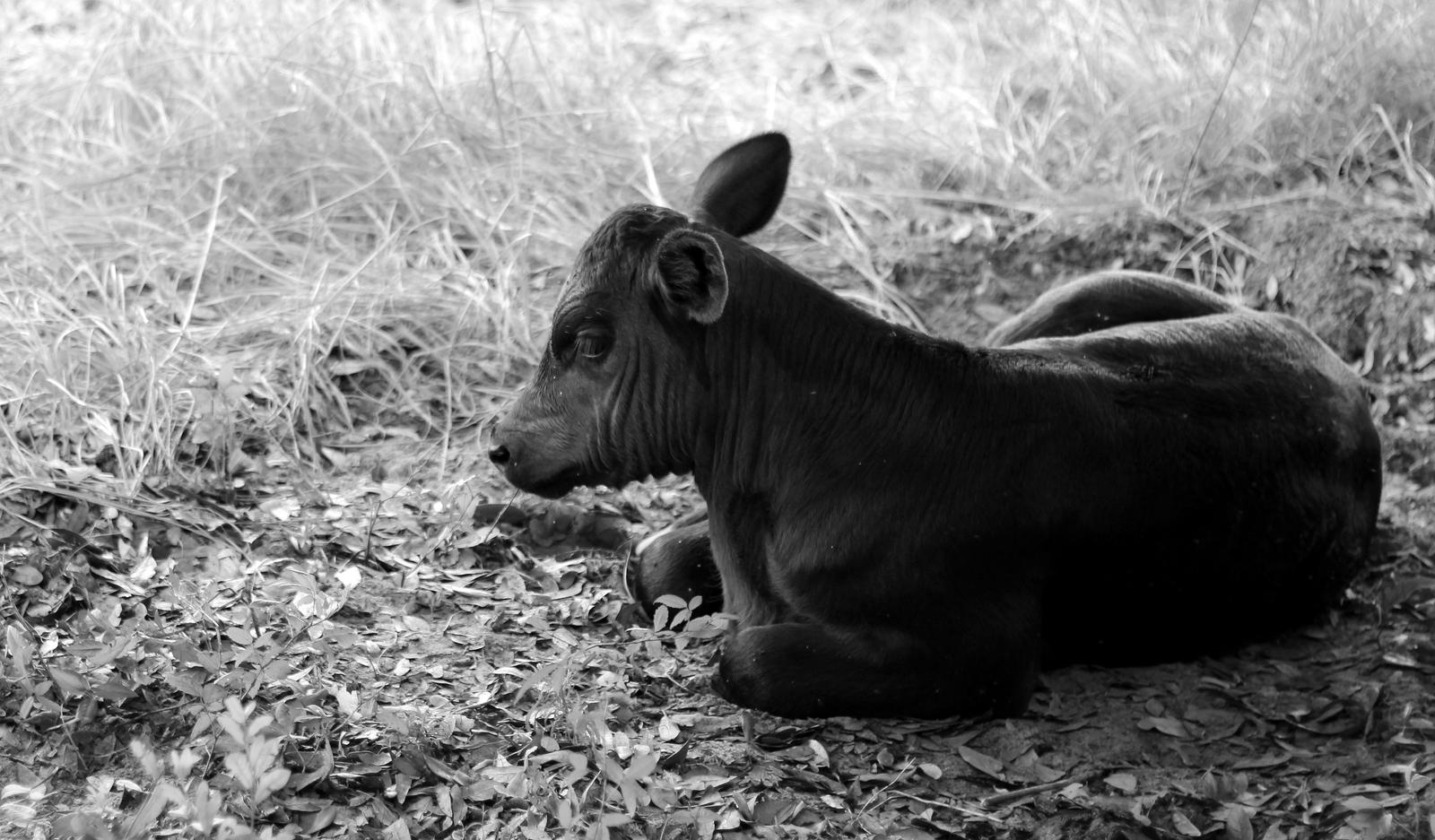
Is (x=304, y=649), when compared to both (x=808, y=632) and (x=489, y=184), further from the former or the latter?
(x=489, y=184)

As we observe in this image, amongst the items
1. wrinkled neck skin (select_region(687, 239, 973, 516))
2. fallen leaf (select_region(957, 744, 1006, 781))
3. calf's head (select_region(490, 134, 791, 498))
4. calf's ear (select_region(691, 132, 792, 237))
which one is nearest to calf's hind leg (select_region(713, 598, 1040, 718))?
fallen leaf (select_region(957, 744, 1006, 781))

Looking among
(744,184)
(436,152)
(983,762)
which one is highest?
(744,184)

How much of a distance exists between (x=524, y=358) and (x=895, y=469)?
2388 mm

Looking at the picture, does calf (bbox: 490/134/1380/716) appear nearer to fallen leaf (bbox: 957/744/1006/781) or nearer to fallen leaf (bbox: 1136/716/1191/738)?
fallen leaf (bbox: 957/744/1006/781)

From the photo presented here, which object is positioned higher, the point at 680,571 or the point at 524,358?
the point at 524,358

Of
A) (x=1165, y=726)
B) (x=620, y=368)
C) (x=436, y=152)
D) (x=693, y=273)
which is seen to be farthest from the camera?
(x=436, y=152)

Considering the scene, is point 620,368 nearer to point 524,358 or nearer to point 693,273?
point 693,273

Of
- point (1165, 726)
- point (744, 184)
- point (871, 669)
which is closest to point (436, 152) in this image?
point (744, 184)

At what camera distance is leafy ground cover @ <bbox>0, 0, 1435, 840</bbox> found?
438 cm

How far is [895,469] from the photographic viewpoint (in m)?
4.87

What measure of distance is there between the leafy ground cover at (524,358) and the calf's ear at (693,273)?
1.02 metres

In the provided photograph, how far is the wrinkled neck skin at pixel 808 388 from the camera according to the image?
4891mm

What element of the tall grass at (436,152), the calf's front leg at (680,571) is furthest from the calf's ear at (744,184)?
the tall grass at (436,152)

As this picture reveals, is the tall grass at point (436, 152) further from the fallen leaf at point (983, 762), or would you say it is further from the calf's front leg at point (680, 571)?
the fallen leaf at point (983, 762)
